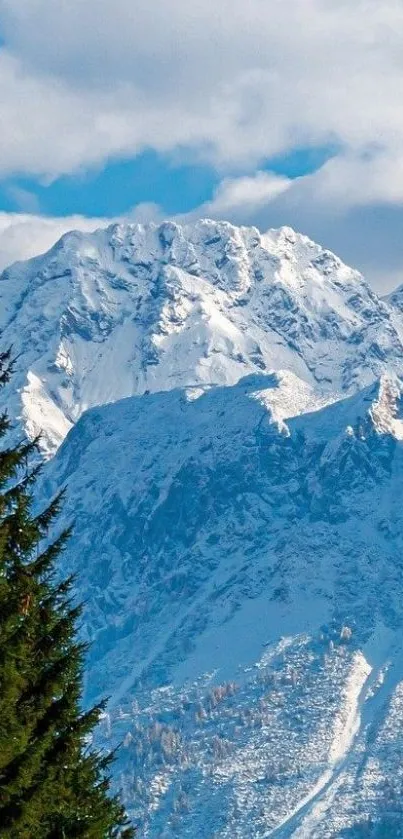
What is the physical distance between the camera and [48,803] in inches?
1356

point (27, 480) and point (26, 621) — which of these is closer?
point (26, 621)

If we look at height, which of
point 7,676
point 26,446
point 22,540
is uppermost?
point 26,446

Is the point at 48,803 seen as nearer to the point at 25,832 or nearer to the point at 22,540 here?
the point at 25,832

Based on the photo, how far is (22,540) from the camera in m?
36.6

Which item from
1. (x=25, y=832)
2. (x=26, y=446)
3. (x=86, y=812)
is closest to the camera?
(x=25, y=832)

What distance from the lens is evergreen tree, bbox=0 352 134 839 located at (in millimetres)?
33250

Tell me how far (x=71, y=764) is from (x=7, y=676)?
3.80 meters

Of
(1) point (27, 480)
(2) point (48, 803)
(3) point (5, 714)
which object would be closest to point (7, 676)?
(3) point (5, 714)

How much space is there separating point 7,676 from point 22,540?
3973 millimetres

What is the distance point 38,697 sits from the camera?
3566 cm

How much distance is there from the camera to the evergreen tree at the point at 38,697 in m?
33.2

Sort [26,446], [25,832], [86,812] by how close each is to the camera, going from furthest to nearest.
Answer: [26,446] < [86,812] < [25,832]

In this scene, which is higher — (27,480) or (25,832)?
(27,480)

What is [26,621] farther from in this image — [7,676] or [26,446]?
[26,446]
